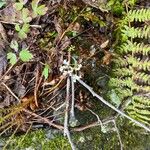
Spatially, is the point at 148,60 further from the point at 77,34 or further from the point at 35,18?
the point at 35,18

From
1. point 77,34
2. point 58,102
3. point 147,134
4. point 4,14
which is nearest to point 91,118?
point 58,102

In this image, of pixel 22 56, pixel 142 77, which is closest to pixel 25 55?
pixel 22 56

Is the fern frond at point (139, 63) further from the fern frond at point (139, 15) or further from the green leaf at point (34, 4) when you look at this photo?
the green leaf at point (34, 4)

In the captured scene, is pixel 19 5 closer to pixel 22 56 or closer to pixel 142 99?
pixel 22 56

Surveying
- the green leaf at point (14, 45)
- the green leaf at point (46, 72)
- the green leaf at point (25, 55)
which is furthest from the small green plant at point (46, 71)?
the green leaf at point (14, 45)

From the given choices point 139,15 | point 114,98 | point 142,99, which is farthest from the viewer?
point 114,98

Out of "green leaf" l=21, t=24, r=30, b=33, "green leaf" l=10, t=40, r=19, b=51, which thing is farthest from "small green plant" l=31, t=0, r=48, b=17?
"green leaf" l=10, t=40, r=19, b=51
